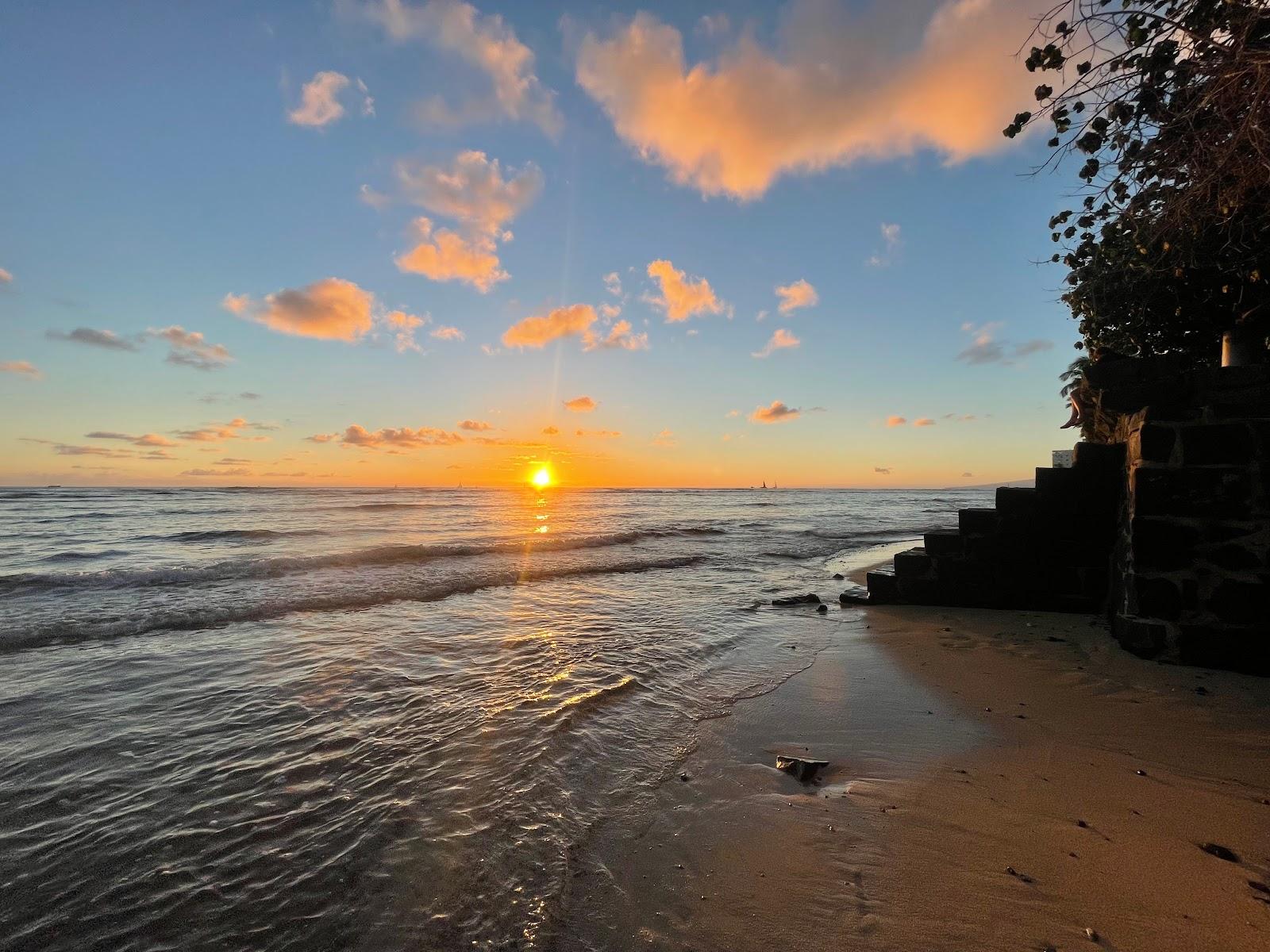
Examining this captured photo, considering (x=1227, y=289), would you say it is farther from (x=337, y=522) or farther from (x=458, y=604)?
(x=337, y=522)

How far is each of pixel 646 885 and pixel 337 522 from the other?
2832 centimetres

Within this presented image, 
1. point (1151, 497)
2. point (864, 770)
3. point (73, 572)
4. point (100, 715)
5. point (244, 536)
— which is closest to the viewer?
point (864, 770)

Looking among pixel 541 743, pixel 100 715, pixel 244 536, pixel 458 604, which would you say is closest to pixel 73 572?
pixel 244 536

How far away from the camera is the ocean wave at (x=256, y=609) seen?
7742mm

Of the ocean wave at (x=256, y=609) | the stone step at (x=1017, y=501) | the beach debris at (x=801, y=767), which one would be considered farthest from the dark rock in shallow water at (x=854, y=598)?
the beach debris at (x=801, y=767)

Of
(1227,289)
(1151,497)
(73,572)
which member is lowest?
(73,572)

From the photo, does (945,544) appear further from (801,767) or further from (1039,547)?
(801,767)

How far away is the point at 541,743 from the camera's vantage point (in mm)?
4281

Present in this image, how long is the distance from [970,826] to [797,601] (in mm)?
6687

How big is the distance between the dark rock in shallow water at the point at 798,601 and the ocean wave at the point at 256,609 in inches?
198

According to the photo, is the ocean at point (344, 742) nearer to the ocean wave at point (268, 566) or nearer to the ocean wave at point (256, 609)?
the ocean wave at point (256, 609)

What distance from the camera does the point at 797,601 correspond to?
9.67m

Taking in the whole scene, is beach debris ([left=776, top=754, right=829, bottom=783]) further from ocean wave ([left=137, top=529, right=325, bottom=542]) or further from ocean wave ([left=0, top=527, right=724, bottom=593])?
ocean wave ([left=137, top=529, right=325, bottom=542])

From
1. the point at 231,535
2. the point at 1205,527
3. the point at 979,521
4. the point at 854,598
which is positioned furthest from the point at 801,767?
the point at 231,535
